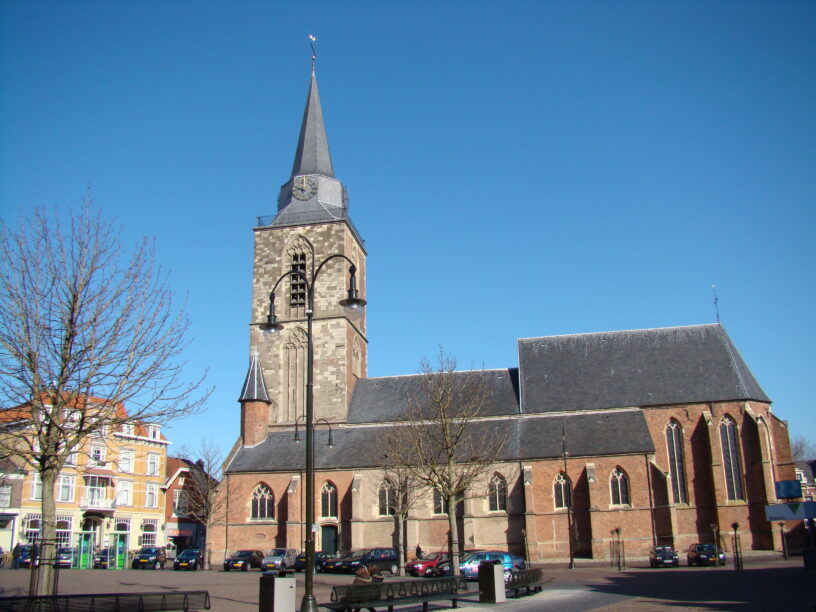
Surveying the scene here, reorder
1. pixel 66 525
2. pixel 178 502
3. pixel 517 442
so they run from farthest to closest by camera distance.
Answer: pixel 178 502 → pixel 66 525 → pixel 517 442

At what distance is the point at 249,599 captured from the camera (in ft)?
73.6

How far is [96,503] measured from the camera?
49938 millimetres

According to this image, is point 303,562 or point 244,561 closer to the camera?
point 303,562

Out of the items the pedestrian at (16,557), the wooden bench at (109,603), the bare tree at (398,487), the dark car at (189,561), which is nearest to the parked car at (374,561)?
the bare tree at (398,487)

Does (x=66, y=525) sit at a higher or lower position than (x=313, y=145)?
lower

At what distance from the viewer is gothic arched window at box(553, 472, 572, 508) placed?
4217 centimetres

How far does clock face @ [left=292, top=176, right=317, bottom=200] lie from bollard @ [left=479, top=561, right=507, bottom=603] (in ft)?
121

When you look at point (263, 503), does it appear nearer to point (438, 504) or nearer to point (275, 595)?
point (438, 504)

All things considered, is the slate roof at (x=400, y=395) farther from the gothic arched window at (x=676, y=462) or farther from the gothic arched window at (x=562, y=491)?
the gothic arched window at (x=676, y=462)

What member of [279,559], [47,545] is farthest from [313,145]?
[47,545]

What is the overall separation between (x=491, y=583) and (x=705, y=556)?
19.8 m

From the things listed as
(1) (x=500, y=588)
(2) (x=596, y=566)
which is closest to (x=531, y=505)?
(2) (x=596, y=566)

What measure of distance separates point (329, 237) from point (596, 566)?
26.7 metres

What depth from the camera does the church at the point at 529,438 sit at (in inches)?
1628
